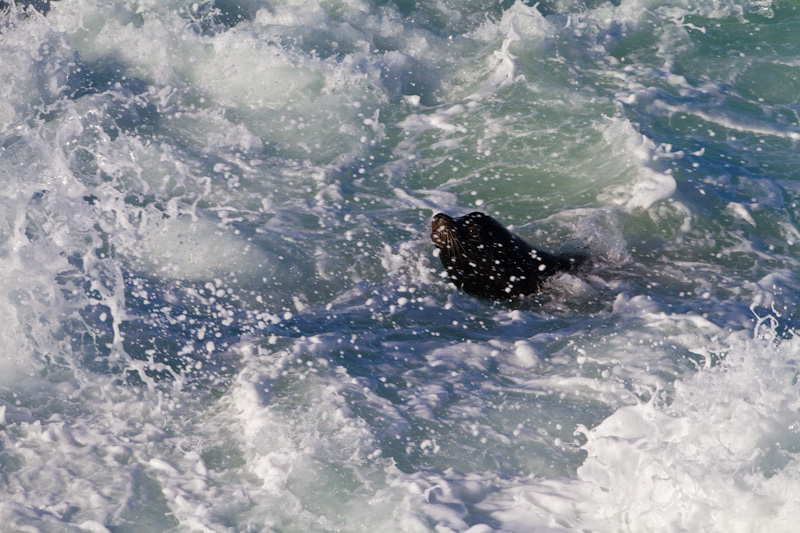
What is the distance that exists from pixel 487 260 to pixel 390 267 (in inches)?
29.9

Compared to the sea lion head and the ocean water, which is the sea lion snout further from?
the ocean water

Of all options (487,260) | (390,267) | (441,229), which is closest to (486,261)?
(487,260)

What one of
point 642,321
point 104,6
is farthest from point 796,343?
point 104,6

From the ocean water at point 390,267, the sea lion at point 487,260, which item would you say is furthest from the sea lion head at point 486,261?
the ocean water at point 390,267

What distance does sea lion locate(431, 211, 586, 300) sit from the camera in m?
6.16

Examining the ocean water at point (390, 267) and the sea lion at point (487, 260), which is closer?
the ocean water at point (390, 267)

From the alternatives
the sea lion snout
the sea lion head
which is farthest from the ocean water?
the sea lion snout

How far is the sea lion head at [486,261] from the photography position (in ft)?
20.2

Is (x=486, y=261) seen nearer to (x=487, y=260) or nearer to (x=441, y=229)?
(x=487, y=260)

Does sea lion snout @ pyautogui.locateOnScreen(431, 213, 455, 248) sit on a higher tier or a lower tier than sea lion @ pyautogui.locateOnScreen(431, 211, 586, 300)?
higher

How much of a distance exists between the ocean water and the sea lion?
0.15m

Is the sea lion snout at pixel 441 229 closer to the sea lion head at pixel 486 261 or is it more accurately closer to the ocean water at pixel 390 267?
the sea lion head at pixel 486 261

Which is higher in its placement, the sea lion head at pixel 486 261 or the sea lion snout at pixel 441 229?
the sea lion snout at pixel 441 229

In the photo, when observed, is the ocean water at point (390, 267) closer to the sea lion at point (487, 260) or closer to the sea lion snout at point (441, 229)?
the sea lion at point (487, 260)
